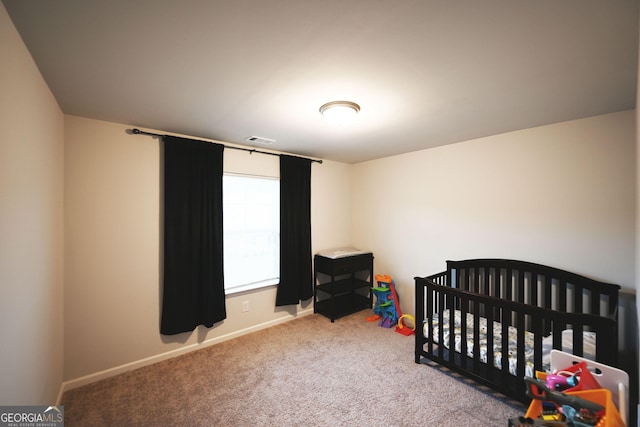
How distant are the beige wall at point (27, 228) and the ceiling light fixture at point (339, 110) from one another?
5.26ft

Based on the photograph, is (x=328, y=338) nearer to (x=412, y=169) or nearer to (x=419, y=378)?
(x=419, y=378)

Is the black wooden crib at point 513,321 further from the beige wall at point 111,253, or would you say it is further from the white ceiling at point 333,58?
the beige wall at point 111,253

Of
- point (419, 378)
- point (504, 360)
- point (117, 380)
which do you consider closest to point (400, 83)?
point (504, 360)

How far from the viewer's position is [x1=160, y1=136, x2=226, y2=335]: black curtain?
263cm

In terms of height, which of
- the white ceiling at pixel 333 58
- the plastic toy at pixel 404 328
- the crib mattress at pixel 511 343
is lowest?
the plastic toy at pixel 404 328

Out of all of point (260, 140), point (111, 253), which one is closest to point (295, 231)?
point (260, 140)

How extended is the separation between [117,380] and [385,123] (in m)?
3.27

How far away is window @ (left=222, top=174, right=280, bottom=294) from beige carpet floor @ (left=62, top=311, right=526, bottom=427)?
766 millimetres

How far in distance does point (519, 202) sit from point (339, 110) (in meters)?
2.07

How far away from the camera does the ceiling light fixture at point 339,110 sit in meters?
1.94

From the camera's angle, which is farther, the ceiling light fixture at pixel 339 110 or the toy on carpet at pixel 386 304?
the toy on carpet at pixel 386 304

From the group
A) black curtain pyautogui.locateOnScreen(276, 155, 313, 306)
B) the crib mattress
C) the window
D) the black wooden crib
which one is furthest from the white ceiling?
the crib mattress

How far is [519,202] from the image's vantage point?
2.66 metres

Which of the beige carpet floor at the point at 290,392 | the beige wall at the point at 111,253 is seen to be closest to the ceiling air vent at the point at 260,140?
the beige wall at the point at 111,253
